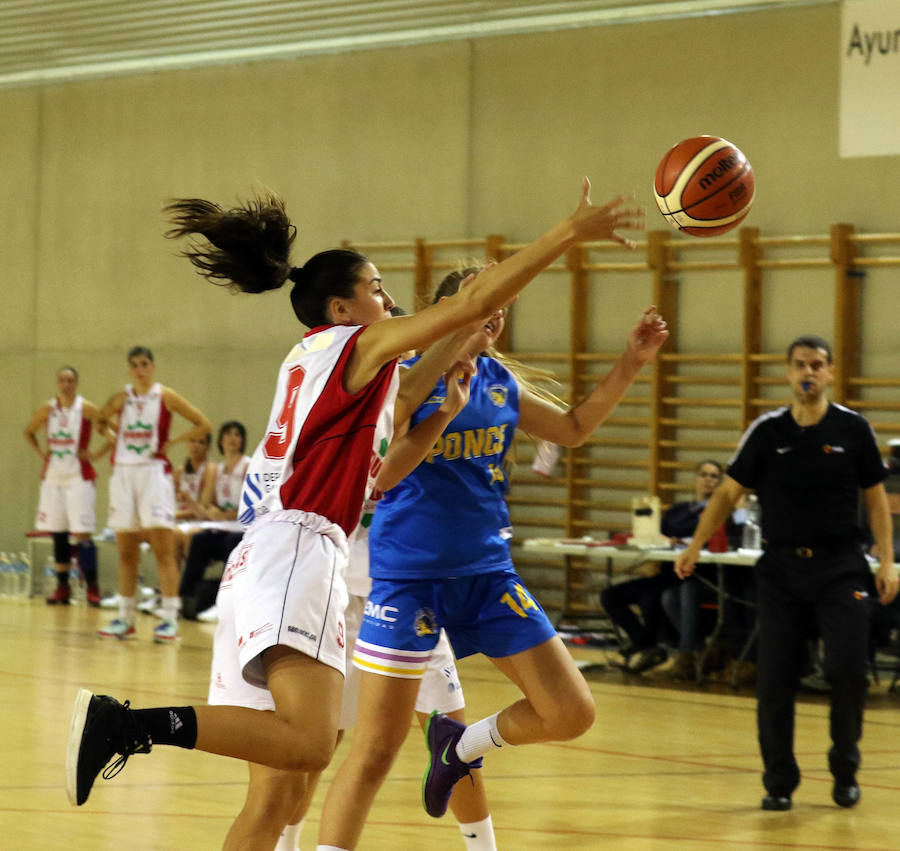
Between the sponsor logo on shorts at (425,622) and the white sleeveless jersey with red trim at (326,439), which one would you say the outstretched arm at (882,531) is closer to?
the sponsor logo on shorts at (425,622)

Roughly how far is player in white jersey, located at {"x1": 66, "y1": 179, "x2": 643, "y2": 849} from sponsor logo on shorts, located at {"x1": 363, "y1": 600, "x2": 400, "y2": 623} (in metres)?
0.69

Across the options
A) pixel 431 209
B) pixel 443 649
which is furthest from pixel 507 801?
pixel 431 209

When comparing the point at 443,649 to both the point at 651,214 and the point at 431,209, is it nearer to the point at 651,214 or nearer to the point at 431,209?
the point at 651,214

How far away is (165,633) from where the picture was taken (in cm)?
998

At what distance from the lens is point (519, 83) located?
1202 centimetres

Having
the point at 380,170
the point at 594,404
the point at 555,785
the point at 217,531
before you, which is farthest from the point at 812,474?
the point at 380,170

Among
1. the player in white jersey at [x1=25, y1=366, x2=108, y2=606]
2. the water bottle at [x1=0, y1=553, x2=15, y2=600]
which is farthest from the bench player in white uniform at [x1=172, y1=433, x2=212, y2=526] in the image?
the water bottle at [x1=0, y1=553, x2=15, y2=600]

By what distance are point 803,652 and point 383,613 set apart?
2234mm

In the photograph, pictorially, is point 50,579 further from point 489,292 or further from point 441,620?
point 489,292

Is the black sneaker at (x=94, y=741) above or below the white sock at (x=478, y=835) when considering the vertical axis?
above

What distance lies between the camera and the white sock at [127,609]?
400 inches

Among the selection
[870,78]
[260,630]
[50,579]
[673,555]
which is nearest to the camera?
[260,630]

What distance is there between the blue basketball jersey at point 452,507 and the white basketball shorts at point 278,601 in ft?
2.43

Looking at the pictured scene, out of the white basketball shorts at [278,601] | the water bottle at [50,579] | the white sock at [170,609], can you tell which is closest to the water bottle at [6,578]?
the water bottle at [50,579]
